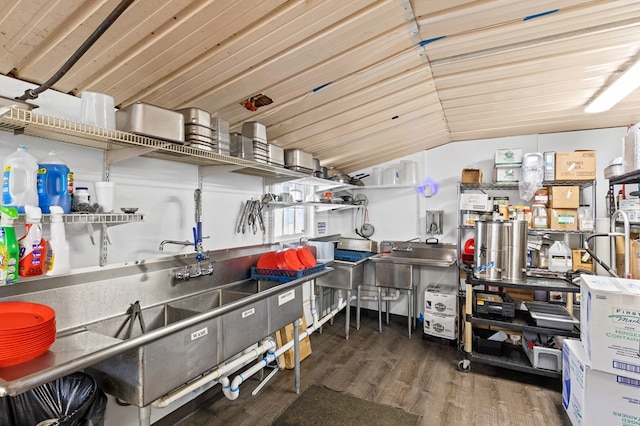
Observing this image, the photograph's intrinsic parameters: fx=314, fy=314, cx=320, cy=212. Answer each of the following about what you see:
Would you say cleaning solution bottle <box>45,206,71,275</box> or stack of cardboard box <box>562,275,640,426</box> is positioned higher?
cleaning solution bottle <box>45,206,71,275</box>

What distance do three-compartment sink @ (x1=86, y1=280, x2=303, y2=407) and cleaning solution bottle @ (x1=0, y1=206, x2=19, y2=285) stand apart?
1.54 feet

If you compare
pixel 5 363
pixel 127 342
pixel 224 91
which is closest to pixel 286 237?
pixel 224 91

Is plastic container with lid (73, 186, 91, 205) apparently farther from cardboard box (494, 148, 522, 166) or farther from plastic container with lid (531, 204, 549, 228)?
plastic container with lid (531, 204, 549, 228)

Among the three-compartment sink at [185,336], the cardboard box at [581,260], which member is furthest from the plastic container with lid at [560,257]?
the three-compartment sink at [185,336]

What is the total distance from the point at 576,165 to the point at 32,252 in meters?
4.19

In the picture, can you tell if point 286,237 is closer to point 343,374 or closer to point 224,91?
point 343,374

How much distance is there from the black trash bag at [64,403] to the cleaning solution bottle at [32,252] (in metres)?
0.48

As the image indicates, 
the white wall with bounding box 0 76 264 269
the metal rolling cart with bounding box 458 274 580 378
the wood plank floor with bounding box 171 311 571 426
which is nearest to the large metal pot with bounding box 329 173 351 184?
the white wall with bounding box 0 76 264 269

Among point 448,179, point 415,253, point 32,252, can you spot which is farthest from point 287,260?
point 448,179

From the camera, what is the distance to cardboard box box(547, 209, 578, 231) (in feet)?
10.4

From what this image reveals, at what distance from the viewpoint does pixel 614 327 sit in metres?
1.67

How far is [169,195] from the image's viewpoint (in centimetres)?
211

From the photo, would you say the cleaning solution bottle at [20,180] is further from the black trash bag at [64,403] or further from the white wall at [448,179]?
the white wall at [448,179]

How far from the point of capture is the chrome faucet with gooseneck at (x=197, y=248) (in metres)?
2.01
